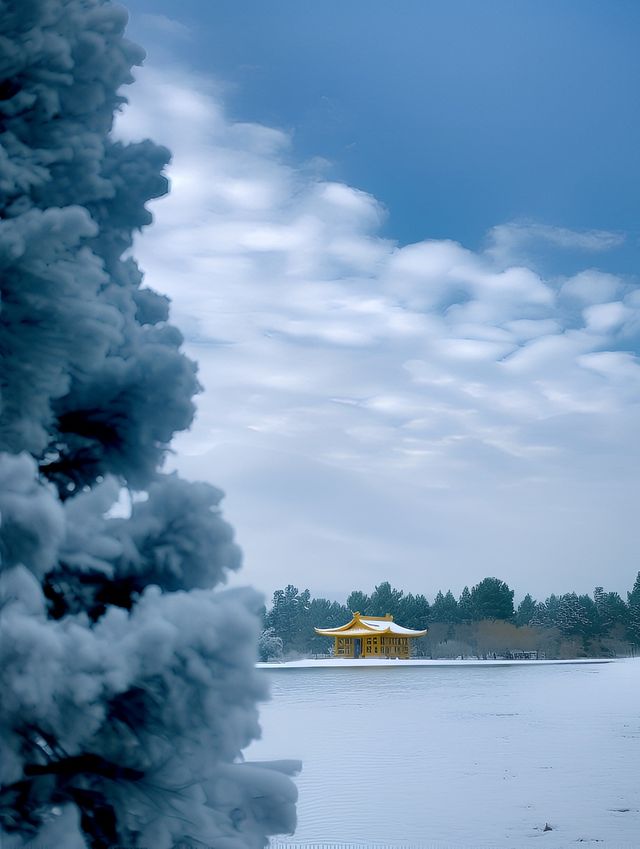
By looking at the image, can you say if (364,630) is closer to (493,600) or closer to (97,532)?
(493,600)

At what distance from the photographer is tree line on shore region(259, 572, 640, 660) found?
68062mm

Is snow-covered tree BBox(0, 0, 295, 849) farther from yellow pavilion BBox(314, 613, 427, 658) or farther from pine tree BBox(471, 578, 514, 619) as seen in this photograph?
pine tree BBox(471, 578, 514, 619)

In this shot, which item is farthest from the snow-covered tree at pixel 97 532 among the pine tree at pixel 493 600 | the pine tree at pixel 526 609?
the pine tree at pixel 526 609

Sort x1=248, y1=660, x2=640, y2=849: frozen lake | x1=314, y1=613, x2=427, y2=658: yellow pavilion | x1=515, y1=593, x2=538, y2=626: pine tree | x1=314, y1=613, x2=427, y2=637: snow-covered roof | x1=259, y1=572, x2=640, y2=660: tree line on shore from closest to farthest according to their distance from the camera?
x1=248, y1=660, x2=640, y2=849: frozen lake < x1=314, y1=613, x2=427, y2=637: snow-covered roof < x1=314, y1=613, x2=427, y2=658: yellow pavilion < x1=259, y1=572, x2=640, y2=660: tree line on shore < x1=515, y1=593, x2=538, y2=626: pine tree

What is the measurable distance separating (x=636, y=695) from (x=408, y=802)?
615 inches

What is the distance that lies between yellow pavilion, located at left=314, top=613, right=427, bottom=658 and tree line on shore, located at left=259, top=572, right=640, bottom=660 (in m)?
6.76

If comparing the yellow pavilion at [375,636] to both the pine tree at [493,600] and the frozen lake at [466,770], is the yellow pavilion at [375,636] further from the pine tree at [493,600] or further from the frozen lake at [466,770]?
the frozen lake at [466,770]

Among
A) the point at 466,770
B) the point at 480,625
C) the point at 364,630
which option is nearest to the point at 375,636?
the point at 364,630

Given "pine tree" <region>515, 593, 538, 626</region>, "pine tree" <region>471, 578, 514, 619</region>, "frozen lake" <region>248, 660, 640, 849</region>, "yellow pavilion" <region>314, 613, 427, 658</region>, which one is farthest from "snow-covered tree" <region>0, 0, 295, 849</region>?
"pine tree" <region>515, 593, 538, 626</region>

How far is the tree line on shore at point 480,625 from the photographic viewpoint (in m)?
68.1

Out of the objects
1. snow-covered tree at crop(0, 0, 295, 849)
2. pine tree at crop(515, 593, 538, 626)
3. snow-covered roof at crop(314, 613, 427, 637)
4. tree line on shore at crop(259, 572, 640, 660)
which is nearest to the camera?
snow-covered tree at crop(0, 0, 295, 849)

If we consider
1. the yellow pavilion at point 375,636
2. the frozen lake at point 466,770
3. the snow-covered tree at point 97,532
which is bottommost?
the yellow pavilion at point 375,636

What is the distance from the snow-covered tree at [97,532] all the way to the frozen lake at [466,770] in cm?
453

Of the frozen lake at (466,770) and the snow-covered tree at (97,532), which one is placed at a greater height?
the snow-covered tree at (97,532)
